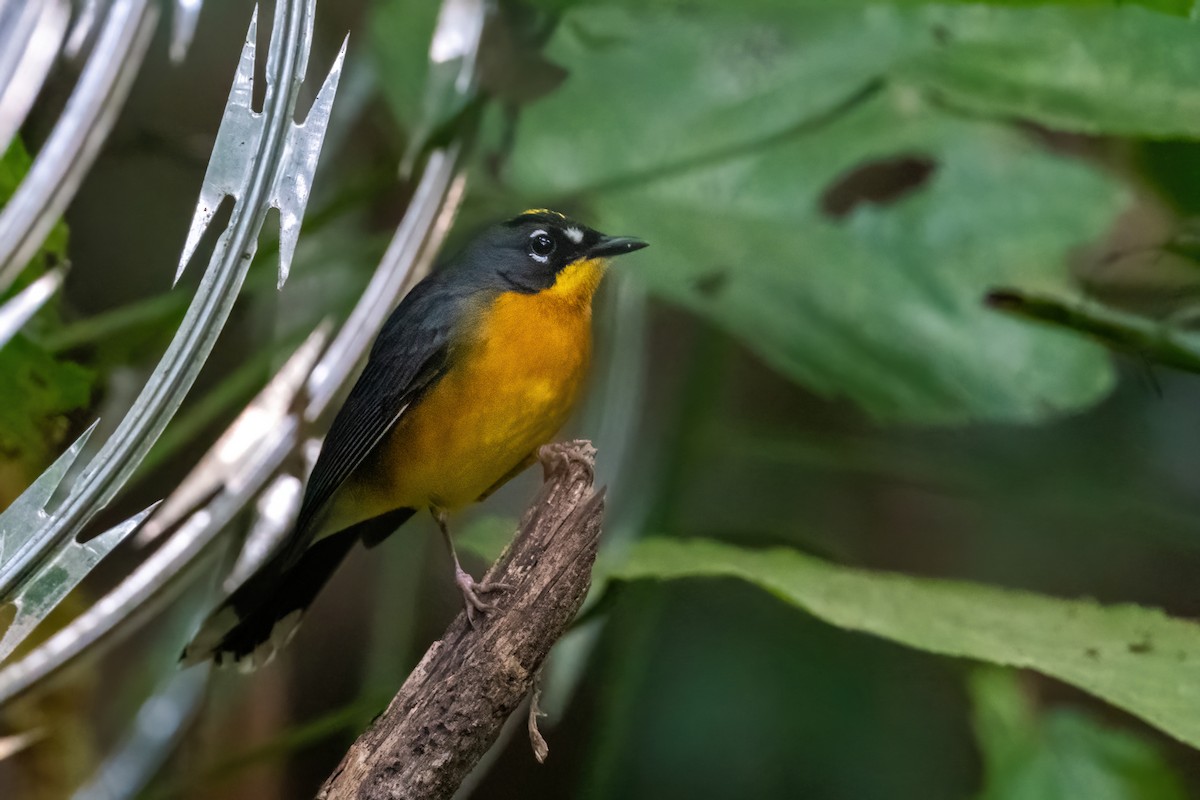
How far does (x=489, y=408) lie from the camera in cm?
67

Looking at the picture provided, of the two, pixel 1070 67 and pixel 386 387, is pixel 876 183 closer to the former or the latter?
pixel 1070 67

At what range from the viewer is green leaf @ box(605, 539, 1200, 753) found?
2.42 ft

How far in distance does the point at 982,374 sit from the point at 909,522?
16 cm

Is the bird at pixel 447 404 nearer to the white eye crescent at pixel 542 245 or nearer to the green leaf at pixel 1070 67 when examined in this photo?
the white eye crescent at pixel 542 245

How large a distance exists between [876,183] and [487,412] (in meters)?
0.49

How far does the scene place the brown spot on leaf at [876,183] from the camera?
35.8 inches

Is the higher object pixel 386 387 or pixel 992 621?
pixel 386 387

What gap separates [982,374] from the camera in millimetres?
868

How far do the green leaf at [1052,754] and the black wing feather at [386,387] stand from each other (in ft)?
1.86

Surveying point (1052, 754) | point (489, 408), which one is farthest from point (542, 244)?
point (1052, 754)

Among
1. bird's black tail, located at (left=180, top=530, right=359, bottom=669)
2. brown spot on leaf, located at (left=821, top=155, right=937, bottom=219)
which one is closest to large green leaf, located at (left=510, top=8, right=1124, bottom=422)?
brown spot on leaf, located at (left=821, top=155, right=937, bottom=219)

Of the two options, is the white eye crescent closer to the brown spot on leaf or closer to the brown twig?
the brown twig

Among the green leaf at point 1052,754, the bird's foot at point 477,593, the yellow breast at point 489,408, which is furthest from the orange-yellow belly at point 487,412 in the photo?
the green leaf at point 1052,754

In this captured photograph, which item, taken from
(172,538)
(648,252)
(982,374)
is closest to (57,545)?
(172,538)
